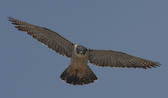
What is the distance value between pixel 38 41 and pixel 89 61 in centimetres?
216

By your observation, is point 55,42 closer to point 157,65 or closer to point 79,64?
point 79,64

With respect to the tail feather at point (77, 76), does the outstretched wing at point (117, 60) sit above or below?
above

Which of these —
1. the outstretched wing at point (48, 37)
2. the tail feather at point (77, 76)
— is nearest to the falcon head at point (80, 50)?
the outstretched wing at point (48, 37)

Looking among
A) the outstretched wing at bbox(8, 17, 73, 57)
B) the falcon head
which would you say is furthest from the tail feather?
the falcon head

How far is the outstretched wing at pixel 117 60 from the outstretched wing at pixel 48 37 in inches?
39.9

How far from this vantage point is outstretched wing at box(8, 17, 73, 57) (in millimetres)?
21016

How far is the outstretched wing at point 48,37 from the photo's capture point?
21.0m

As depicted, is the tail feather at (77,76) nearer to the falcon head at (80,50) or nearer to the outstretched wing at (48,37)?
the outstretched wing at (48,37)

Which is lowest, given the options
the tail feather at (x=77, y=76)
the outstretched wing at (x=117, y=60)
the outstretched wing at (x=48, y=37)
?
the tail feather at (x=77, y=76)

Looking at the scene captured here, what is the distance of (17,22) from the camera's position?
21.0 metres

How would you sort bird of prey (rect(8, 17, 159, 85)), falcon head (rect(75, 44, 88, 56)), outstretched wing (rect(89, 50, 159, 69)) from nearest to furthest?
falcon head (rect(75, 44, 88, 56)) → bird of prey (rect(8, 17, 159, 85)) → outstretched wing (rect(89, 50, 159, 69))

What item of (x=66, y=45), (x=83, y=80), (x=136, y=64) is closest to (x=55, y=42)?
(x=66, y=45)

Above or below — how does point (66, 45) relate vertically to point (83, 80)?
above

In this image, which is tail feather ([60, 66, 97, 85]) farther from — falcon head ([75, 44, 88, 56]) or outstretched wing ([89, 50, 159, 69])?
falcon head ([75, 44, 88, 56])
